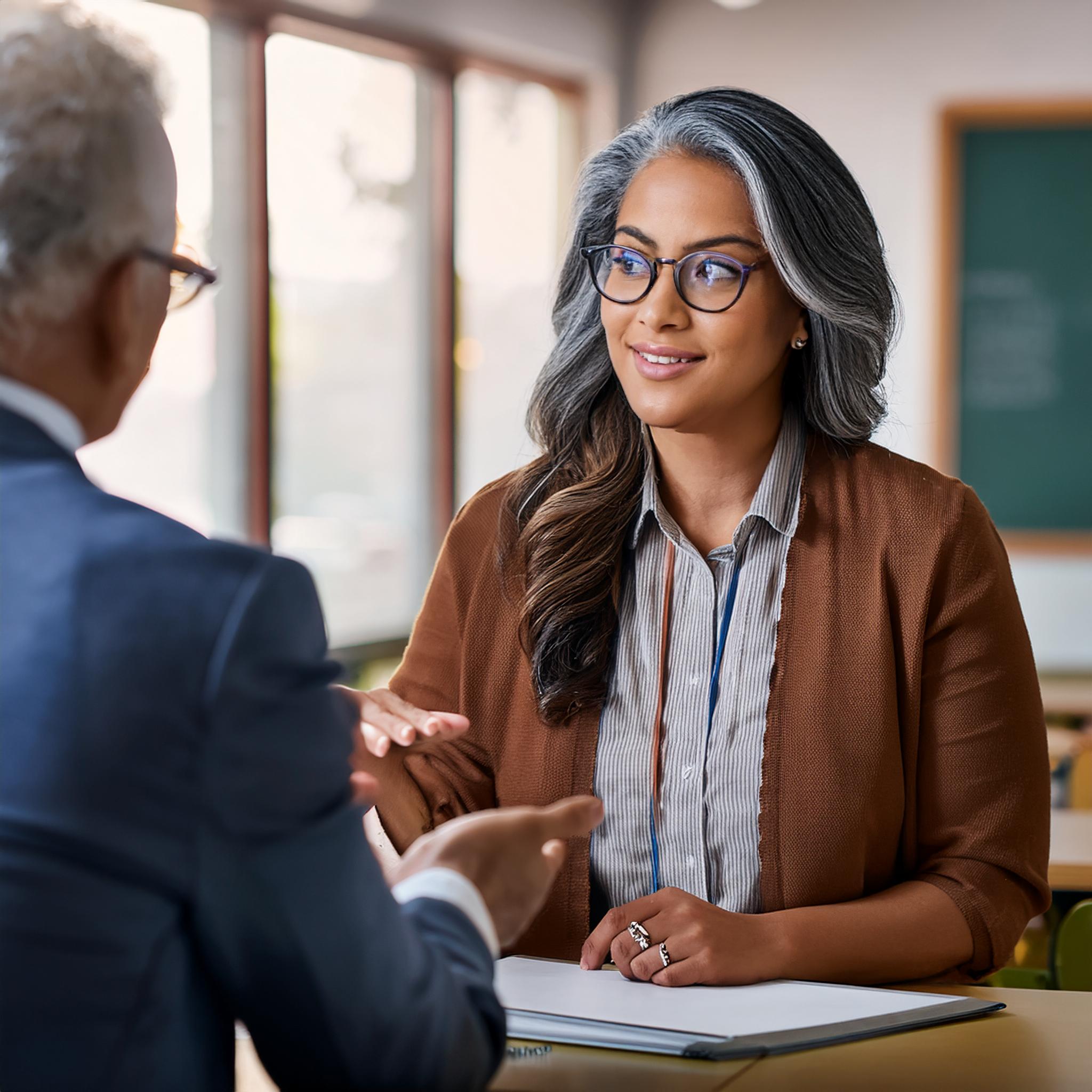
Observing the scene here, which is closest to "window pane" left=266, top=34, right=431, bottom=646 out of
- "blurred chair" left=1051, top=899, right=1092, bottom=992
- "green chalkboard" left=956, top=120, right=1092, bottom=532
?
"green chalkboard" left=956, top=120, right=1092, bottom=532

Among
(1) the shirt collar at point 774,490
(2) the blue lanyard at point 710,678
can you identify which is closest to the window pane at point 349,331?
(1) the shirt collar at point 774,490

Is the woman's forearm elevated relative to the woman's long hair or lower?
lower

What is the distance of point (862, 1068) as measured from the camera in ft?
3.62

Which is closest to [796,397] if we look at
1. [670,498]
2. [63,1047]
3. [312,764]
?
[670,498]

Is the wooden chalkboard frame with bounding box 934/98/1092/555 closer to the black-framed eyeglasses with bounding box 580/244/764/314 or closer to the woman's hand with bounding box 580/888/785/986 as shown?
the black-framed eyeglasses with bounding box 580/244/764/314

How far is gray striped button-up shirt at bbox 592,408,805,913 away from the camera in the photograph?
1.60 m

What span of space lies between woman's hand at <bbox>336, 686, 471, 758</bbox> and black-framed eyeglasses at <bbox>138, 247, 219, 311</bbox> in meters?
0.47

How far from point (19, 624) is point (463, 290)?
413 cm

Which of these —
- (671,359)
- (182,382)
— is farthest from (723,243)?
(182,382)

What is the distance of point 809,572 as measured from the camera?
168 cm

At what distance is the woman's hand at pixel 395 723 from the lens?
1289mm

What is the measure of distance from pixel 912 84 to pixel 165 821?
15.7 feet

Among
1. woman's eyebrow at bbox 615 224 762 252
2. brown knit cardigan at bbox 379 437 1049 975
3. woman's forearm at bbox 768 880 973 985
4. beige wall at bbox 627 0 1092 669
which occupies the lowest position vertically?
woman's forearm at bbox 768 880 973 985

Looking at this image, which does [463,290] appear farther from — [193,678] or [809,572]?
[193,678]
